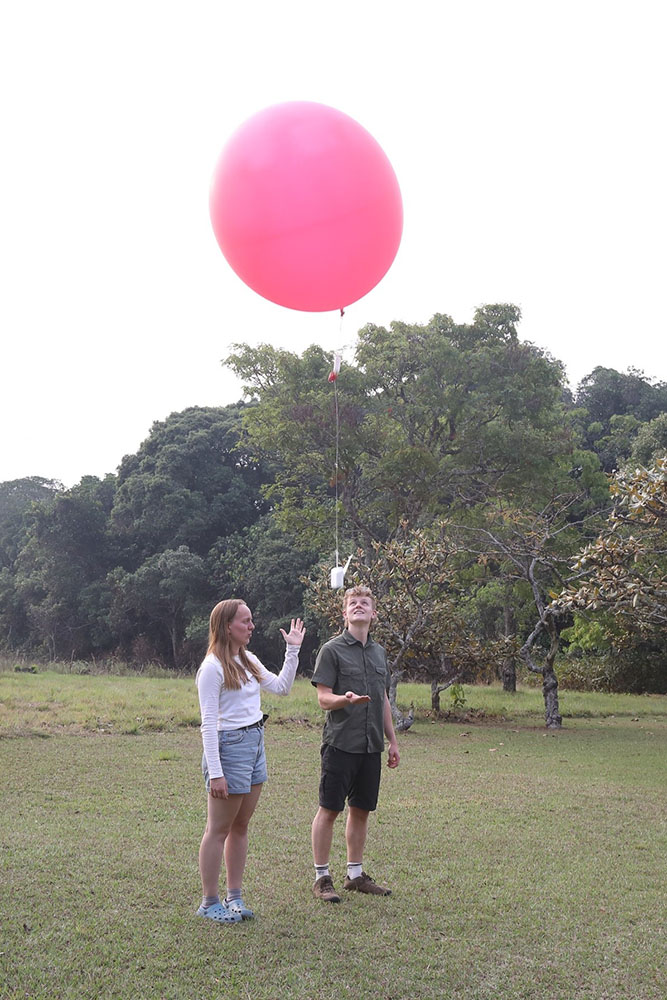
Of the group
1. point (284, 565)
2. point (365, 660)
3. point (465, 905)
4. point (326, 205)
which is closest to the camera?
point (465, 905)

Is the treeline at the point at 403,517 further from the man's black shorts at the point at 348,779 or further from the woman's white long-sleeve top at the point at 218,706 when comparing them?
the woman's white long-sleeve top at the point at 218,706

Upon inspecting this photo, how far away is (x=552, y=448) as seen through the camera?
19562mm

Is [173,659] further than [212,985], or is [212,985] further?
[173,659]

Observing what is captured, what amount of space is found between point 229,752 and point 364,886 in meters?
1.27

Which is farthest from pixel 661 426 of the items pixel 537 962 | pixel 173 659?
pixel 537 962

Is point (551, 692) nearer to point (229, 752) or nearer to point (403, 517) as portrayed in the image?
point (403, 517)

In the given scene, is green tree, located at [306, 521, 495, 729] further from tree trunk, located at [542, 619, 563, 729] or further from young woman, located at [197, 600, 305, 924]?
young woman, located at [197, 600, 305, 924]

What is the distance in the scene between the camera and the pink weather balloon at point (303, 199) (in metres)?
5.48

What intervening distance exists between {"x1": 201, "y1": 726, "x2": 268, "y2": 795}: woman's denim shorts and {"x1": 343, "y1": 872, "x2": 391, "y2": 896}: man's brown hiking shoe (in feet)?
3.33

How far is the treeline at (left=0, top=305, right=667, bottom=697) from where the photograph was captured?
1550 centimetres

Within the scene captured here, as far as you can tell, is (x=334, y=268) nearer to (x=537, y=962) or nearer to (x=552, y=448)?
(x=537, y=962)

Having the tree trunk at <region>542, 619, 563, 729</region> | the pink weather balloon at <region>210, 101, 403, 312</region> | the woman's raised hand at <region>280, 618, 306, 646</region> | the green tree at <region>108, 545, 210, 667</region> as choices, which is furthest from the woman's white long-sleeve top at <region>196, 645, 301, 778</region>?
the green tree at <region>108, 545, 210, 667</region>

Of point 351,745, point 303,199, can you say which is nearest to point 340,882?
point 351,745

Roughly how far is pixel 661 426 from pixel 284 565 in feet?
44.2
